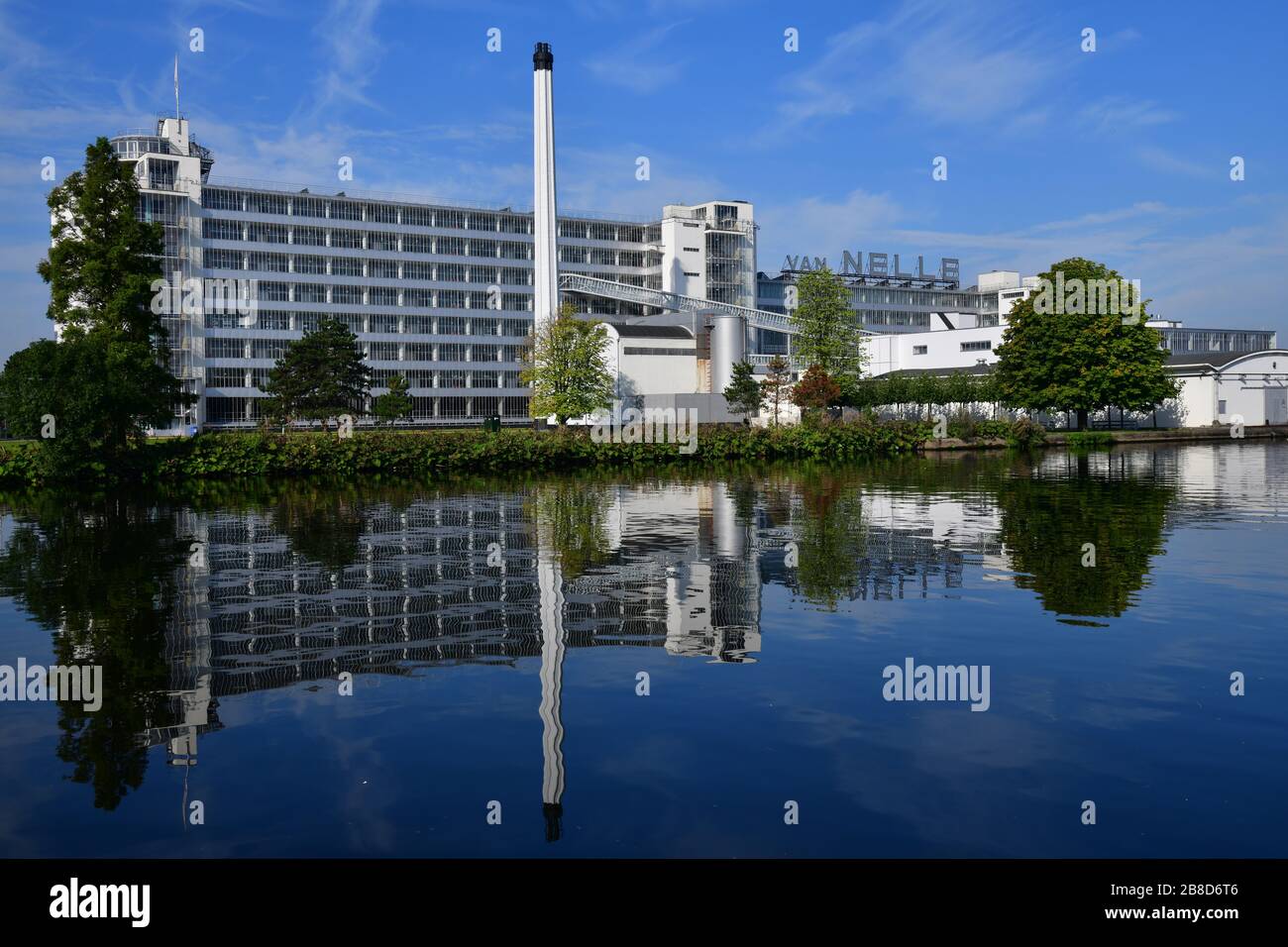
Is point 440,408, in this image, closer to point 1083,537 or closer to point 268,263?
point 268,263

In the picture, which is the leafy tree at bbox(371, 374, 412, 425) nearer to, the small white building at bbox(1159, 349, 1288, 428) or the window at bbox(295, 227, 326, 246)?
the window at bbox(295, 227, 326, 246)

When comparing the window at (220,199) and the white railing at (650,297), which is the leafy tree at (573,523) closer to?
the white railing at (650,297)

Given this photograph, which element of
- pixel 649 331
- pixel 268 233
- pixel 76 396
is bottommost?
pixel 76 396

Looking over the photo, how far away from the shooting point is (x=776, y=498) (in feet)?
122

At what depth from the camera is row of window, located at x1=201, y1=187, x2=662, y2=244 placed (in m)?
114

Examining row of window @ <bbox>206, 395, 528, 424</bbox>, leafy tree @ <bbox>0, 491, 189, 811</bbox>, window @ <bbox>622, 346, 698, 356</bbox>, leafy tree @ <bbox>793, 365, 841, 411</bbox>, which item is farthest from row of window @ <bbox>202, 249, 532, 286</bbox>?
leafy tree @ <bbox>0, 491, 189, 811</bbox>

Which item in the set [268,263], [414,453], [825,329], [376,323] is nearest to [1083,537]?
[414,453]

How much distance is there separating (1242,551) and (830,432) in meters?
47.5

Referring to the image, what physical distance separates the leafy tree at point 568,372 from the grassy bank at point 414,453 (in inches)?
478

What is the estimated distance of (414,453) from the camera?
181 feet

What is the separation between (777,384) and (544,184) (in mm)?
25018

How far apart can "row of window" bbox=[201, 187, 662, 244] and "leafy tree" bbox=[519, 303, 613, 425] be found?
161 ft
